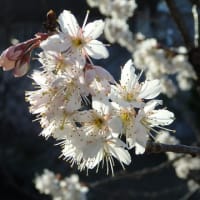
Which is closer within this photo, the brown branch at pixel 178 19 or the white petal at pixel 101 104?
the white petal at pixel 101 104

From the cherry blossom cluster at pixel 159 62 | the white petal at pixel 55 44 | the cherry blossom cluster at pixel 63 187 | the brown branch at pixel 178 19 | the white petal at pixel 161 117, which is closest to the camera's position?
the white petal at pixel 55 44

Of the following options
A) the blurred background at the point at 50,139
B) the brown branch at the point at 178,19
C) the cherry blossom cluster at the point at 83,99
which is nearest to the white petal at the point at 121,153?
the cherry blossom cluster at the point at 83,99

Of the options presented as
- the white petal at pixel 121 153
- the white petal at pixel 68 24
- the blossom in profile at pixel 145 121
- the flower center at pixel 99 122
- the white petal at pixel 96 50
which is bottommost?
the white petal at pixel 121 153

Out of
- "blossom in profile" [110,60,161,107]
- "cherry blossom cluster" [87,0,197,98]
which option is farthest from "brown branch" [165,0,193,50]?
"cherry blossom cluster" [87,0,197,98]

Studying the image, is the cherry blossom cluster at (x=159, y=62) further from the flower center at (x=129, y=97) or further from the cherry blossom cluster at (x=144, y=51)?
the flower center at (x=129, y=97)

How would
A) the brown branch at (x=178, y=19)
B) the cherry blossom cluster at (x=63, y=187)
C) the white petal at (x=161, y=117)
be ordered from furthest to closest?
the cherry blossom cluster at (x=63, y=187)
the brown branch at (x=178, y=19)
the white petal at (x=161, y=117)

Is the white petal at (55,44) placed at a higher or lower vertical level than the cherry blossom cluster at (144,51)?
lower

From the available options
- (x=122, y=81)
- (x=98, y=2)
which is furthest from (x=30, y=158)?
(x=122, y=81)
